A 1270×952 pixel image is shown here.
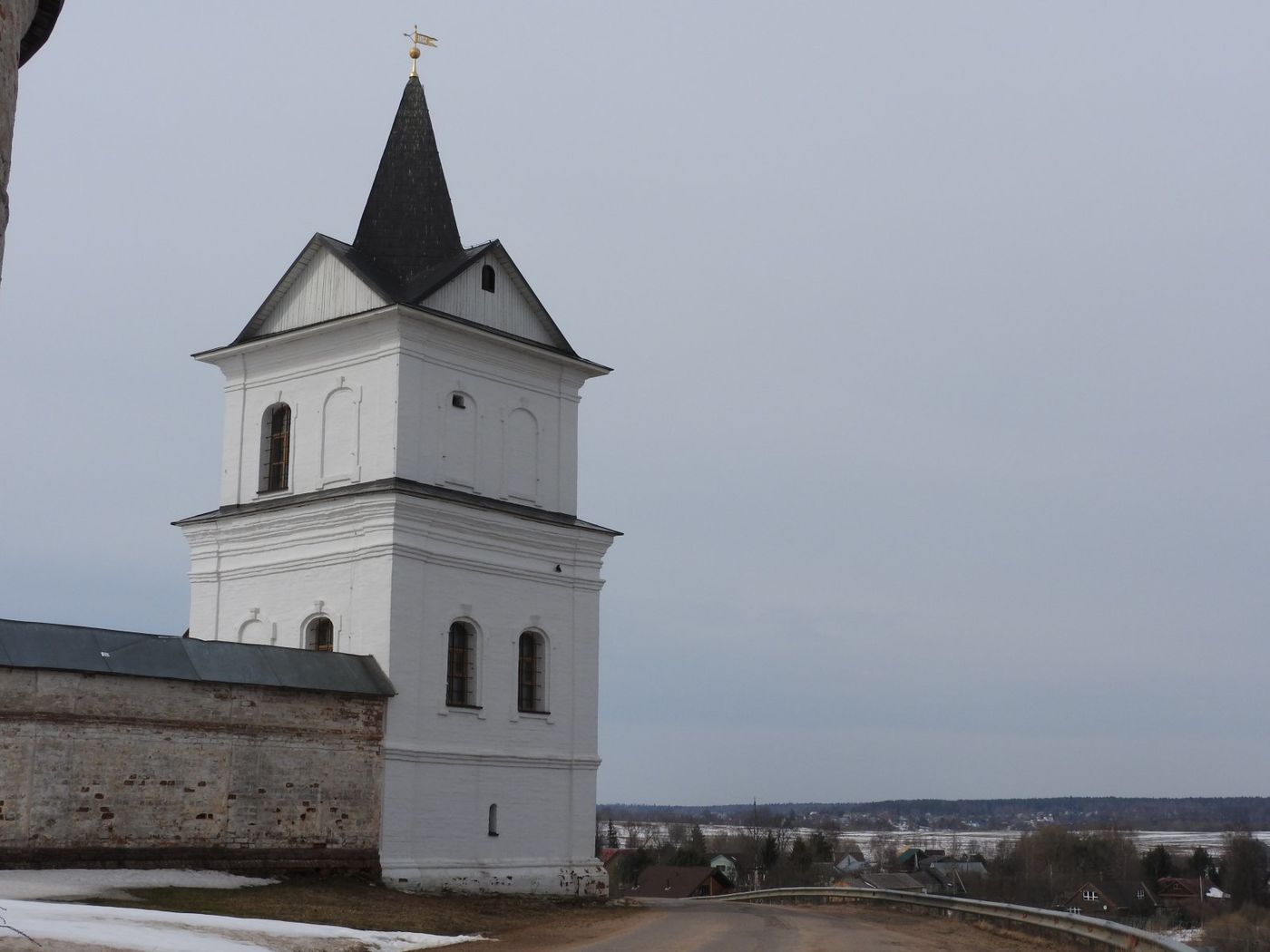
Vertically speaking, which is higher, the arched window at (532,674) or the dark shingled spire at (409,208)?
the dark shingled spire at (409,208)

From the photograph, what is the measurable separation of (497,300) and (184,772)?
11.6m

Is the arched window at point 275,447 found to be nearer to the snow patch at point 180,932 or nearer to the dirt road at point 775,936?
the dirt road at point 775,936

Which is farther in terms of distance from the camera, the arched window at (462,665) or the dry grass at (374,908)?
the arched window at (462,665)

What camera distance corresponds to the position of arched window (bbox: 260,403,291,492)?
31109 millimetres

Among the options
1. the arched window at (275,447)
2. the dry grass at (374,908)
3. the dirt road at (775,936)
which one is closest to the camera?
the dirt road at (775,936)

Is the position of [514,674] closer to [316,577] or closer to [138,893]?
[316,577]

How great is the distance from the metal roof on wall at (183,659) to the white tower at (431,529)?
0.91 meters

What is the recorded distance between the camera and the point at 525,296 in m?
32.0

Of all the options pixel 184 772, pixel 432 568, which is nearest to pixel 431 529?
pixel 432 568

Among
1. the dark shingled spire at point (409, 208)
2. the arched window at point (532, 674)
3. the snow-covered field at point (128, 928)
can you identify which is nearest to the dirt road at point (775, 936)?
the snow-covered field at point (128, 928)

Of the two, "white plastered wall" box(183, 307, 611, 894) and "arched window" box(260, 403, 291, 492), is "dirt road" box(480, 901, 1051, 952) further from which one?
"arched window" box(260, 403, 291, 492)

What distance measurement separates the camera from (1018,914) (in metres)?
21.4

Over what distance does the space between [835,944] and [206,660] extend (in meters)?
10.9

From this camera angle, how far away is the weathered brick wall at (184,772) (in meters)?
22.3
